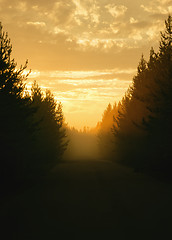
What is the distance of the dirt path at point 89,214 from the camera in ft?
20.6

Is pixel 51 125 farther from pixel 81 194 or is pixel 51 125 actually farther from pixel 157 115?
pixel 81 194

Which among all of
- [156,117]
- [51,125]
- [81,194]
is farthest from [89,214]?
[51,125]

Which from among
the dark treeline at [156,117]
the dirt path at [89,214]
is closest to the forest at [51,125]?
the dark treeline at [156,117]

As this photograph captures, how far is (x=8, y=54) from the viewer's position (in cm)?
1447

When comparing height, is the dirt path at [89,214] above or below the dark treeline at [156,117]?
below

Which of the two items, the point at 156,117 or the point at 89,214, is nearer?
the point at 89,214

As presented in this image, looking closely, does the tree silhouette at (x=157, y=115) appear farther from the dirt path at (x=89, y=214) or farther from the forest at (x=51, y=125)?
the dirt path at (x=89, y=214)

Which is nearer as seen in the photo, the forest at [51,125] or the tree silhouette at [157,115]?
the forest at [51,125]

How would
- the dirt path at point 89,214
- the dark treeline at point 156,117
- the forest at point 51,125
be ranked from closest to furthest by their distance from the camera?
the dirt path at point 89,214, the forest at point 51,125, the dark treeline at point 156,117

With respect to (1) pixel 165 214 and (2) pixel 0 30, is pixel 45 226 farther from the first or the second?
(2) pixel 0 30

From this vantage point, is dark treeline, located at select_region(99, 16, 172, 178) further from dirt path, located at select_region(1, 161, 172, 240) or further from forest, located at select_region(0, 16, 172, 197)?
dirt path, located at select_region(1, 161, 172, 240)

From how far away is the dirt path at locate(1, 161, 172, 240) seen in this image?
6.29 meters

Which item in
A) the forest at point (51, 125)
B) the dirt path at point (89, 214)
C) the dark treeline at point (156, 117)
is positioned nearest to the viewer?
the dirt path at point (89, 214)

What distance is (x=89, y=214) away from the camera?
26.3 ft
